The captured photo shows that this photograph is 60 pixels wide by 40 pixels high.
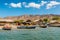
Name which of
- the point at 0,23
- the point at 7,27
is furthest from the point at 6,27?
the point at 0,23

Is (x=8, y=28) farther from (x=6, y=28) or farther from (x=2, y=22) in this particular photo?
A: (x=2, y=22)

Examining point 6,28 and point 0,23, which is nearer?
point 6,28

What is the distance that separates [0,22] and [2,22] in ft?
2.55

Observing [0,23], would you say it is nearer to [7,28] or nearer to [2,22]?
[2,22]

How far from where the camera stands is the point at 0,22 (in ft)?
224

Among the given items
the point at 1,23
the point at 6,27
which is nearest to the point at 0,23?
the point at 1,23

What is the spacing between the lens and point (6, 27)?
161 ft

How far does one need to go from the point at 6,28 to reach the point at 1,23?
61.8 ft

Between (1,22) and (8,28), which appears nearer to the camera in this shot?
(8,28)

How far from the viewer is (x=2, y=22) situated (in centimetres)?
6856

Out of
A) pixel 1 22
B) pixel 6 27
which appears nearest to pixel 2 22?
pixel 1 22

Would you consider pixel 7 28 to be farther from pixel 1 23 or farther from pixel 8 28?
pixel 1 23

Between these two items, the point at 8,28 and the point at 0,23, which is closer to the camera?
the point at 8,28

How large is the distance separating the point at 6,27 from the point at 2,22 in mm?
19859
